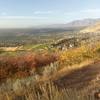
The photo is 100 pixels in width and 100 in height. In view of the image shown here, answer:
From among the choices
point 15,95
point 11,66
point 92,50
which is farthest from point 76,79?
point 11,66

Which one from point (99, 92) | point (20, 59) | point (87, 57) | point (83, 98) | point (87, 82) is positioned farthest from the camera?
point (20, 59)

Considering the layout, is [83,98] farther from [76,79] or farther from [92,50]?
[92,50]

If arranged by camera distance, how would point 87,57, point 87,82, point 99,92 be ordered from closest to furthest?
point 99,92, point 87,82, point 87,57

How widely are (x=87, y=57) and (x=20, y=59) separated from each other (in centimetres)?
565

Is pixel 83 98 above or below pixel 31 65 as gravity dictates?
above

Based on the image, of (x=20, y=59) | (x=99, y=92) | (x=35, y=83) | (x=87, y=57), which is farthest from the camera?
(x=20, y=59)

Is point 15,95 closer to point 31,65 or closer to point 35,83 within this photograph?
point 35,83

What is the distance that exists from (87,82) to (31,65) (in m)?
12.2

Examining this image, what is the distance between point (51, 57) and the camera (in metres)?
24.4

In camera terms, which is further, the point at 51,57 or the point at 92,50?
the point at 51,57

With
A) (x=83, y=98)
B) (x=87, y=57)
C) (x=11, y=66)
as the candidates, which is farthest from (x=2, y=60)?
(x=83, y=98)

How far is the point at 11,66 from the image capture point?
74.2 ft

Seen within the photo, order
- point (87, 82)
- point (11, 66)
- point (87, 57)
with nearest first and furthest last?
1. point (87, 82)
2. point (87, 57)
3. point (11, 66)

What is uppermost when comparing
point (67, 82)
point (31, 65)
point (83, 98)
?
point (83, 98)
